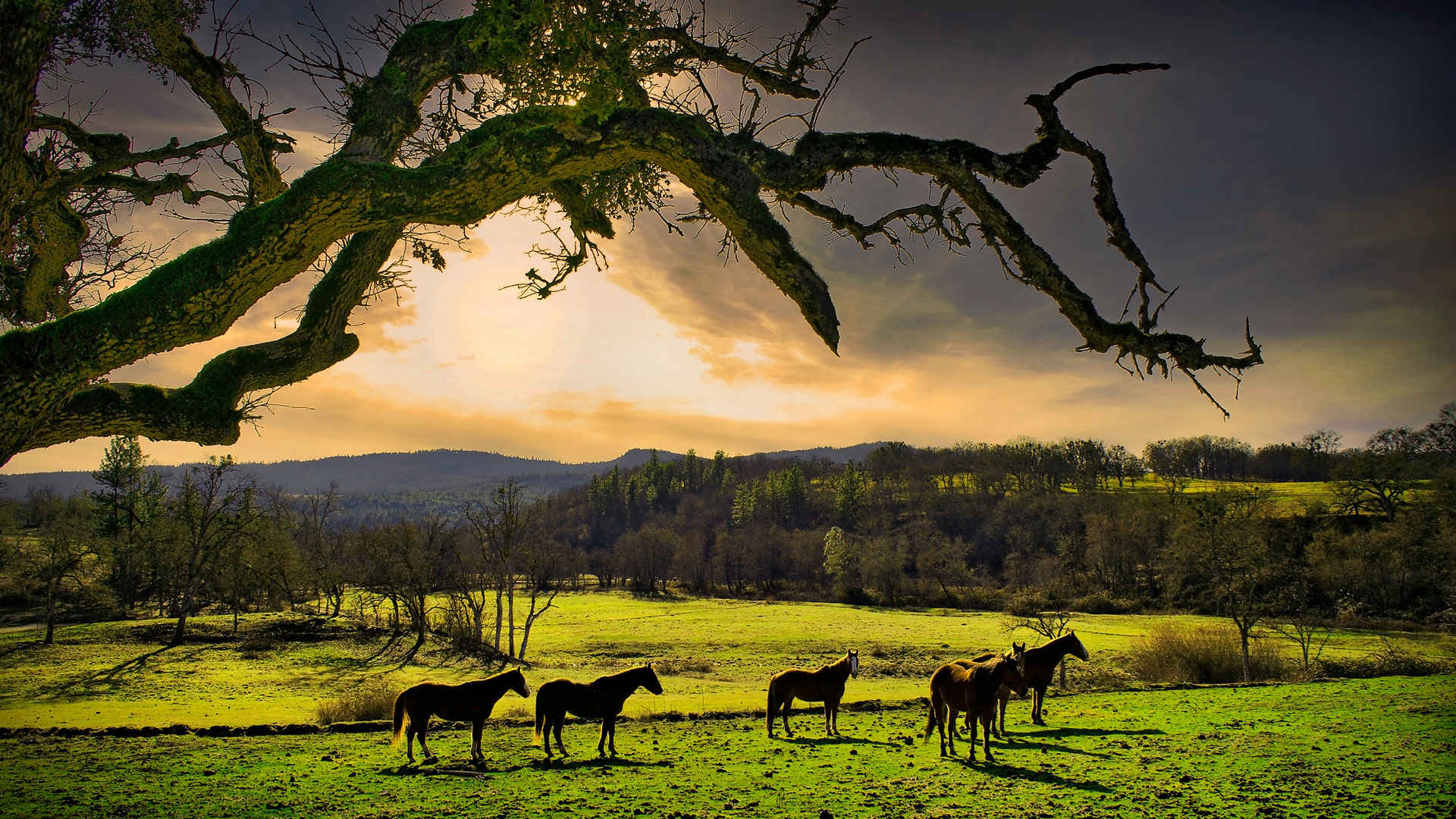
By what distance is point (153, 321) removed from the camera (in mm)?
3570

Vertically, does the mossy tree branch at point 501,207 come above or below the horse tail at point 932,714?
above

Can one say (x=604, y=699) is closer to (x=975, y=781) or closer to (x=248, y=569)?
(x=975, y=781)

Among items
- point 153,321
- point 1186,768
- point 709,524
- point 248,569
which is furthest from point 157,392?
point 709,524

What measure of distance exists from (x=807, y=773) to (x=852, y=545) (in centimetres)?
7541

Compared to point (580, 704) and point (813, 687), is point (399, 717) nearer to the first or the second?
point (580, 704)

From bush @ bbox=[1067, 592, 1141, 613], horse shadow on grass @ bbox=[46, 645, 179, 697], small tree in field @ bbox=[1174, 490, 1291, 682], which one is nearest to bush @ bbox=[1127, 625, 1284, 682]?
small tree in field @ bbox=[1174, 490, 1291, 682]

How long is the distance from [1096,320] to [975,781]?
5.42m

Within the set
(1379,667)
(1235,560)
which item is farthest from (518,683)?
(1235,560)

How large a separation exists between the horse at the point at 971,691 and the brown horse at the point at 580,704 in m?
4.15

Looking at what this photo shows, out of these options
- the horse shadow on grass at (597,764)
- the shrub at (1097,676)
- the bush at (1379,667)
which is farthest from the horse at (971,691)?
the bush at (1379,667)

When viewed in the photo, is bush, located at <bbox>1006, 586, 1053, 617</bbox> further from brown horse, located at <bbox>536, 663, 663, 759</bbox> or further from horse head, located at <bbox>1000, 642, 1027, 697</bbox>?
brown horse, located at <bbox>536, 663, 663, 759</bbox>

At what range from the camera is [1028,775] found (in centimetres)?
704

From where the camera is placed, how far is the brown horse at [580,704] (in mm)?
8219

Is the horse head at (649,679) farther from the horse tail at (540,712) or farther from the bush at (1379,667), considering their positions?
the bush at (1379,667)
